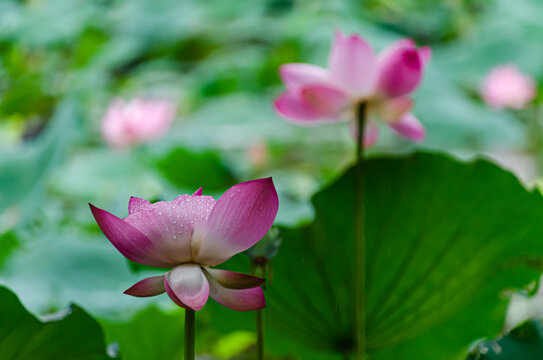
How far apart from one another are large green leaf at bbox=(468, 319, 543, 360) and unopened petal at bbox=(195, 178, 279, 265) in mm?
138

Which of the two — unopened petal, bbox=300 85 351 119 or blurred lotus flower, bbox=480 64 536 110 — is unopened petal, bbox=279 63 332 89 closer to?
unopened petal, bbox=300 85 351 119

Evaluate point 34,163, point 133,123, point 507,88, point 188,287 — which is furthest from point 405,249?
point 507,88

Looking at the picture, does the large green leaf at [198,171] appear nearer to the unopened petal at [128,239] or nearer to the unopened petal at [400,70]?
the unopened petal at [400,70]

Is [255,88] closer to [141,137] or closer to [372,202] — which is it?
[141,137]

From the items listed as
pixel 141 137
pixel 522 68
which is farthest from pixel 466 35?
pixel 141 137

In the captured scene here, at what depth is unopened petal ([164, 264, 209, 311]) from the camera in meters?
0.18

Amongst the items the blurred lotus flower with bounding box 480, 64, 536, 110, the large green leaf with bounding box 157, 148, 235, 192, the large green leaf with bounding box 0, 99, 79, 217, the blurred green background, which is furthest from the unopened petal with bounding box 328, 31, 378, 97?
the blurred lotus flower with bounding box 480, 64, 536, 110

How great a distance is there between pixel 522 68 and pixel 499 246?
1.49m

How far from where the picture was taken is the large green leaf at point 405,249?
1.06 feet

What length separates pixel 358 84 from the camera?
344mm

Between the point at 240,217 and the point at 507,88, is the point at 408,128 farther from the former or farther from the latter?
the point at 507,88

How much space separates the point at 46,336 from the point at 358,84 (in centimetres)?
21

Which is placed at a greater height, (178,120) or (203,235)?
(203,235)

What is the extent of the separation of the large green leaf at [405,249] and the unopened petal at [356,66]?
0.05m
